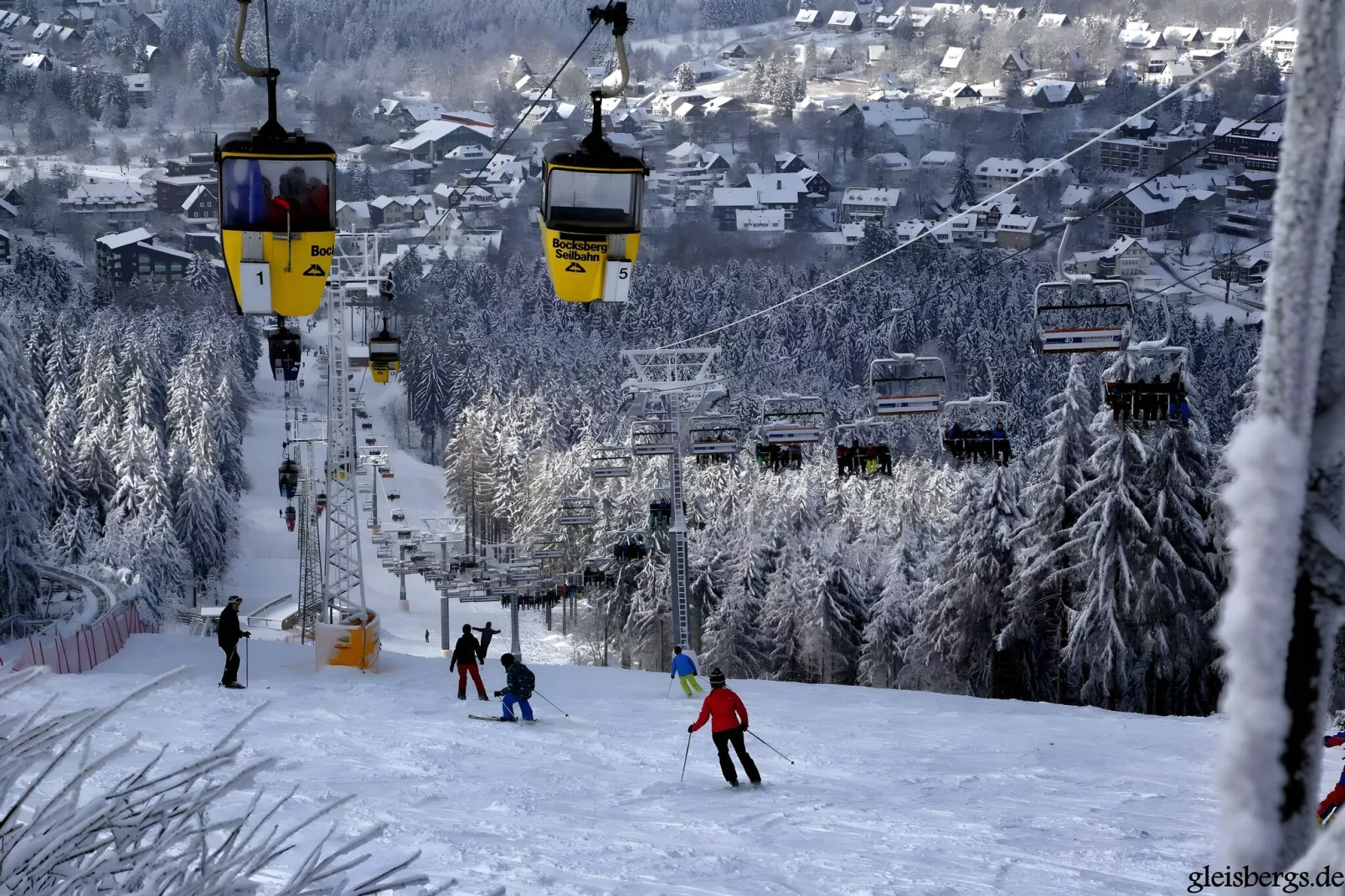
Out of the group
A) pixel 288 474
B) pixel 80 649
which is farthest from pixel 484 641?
pixel 288 474

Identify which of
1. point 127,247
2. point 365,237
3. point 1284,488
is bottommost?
point 1284,488

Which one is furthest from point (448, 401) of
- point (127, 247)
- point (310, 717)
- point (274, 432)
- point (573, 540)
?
point (310, 717)

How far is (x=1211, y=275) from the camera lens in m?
148

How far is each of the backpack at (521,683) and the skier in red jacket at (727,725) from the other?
3.61m

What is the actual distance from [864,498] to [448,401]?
4263cm

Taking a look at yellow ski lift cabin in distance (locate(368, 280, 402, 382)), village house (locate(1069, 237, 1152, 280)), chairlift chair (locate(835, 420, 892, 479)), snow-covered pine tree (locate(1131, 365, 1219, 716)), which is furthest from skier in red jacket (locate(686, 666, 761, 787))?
village house (locate(1069, 237, 1152, 280))

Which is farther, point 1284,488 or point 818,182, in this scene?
point 818,182

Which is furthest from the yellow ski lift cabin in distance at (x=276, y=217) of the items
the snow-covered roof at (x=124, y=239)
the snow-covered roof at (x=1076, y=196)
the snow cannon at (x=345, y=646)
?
the snow-covered roof at (x=1076, y=196)

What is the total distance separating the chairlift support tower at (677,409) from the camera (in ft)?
78.2

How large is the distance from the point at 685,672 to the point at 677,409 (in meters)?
9.51

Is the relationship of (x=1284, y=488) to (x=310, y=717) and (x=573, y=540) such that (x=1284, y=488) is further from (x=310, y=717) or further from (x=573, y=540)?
(x=573, y=540)

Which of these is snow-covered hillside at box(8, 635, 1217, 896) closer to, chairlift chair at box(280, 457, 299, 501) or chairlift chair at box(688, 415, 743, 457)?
chairlift chair at box(688, 415, 743, 457)

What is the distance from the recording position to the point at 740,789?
11.2m

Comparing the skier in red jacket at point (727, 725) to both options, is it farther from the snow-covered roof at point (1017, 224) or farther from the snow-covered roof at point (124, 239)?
the snow-covered roof at point (1017, 224)
